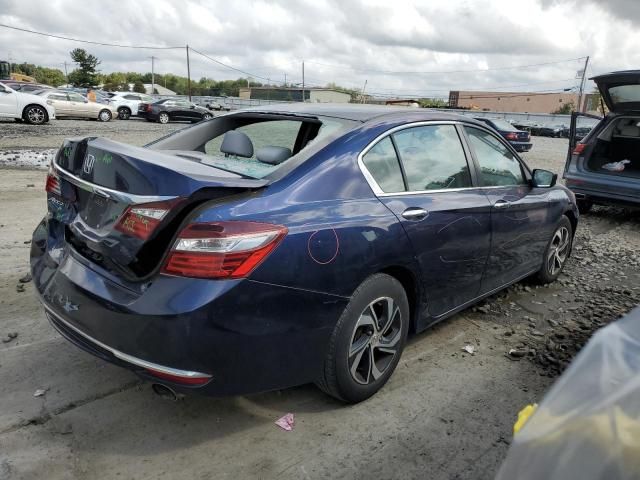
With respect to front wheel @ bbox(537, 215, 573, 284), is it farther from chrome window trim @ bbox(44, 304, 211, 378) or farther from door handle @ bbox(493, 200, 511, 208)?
chrome window trim @ bbox(44, 304, 211, 378)

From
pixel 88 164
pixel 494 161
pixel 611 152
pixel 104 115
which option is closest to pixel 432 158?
pixel 494 161

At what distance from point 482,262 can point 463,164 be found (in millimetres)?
699

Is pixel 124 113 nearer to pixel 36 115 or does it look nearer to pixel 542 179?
pixel 36 115

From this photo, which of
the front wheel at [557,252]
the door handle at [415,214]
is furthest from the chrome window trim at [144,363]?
the front wheel at [557,252]

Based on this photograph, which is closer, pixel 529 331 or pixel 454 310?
pixel 454 310

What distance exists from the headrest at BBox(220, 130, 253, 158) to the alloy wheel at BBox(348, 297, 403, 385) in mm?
1268

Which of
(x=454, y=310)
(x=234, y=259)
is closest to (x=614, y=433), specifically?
(x=234, y=259)

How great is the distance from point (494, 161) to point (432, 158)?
0.87 m

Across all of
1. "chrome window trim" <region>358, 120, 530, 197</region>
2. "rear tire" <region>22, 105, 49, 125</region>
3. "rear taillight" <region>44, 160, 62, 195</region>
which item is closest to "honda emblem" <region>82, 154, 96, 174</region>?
"rear taillight" <region>44, 160, 62, 195</region>

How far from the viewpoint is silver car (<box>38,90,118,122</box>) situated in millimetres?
23414

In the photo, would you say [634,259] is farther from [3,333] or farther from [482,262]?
[3,333]

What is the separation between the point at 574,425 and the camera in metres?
1.27

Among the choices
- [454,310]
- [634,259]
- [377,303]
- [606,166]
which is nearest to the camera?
[377,303]

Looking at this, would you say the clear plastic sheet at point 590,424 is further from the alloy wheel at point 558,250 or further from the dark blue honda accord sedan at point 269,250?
the alloy wheel at point 558,250
